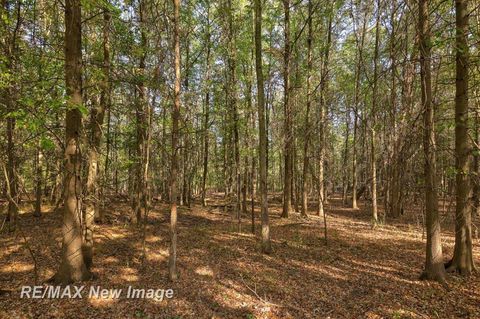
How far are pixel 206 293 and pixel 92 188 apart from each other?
4612 millimetres

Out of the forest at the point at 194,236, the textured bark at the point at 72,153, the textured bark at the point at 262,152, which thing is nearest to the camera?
the forest at the point at 194,236

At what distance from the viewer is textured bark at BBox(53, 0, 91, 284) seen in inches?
264

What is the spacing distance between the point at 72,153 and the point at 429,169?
9.03 meters

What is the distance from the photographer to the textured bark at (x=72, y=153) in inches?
264

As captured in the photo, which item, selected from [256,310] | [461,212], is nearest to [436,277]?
[461,212]

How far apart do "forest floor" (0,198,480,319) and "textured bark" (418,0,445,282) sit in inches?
19.1

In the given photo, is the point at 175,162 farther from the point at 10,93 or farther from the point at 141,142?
the point at 141,142

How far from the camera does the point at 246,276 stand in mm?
8695

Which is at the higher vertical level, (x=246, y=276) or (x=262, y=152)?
(x=262, y=152)

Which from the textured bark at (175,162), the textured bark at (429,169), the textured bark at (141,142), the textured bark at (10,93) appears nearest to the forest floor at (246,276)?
the textured bark at (429,169)

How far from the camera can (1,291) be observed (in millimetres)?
6473

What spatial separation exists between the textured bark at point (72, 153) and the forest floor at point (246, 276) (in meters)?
1.03

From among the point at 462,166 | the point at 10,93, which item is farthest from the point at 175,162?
the point at 462,166

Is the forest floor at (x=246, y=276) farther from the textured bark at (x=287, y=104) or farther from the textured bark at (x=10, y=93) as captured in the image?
the textured bark at (x=287, y=104)
